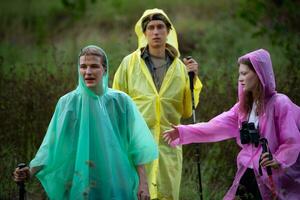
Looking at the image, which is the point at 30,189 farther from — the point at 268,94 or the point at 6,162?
the point at 268,94

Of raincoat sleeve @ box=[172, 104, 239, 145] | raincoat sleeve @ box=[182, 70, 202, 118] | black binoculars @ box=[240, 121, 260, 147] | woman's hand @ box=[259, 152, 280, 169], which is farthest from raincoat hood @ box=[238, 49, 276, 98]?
raincoat sleeve @ box=[182, 70, 202, 118]

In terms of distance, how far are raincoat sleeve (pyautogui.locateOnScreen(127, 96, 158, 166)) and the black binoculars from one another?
0.65 metres

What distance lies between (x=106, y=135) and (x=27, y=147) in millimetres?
2772

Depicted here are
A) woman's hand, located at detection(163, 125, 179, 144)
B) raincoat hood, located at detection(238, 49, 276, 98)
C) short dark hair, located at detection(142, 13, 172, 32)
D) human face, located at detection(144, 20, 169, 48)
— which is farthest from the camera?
short dark hair, located at detection(142, 13, 172, 32)

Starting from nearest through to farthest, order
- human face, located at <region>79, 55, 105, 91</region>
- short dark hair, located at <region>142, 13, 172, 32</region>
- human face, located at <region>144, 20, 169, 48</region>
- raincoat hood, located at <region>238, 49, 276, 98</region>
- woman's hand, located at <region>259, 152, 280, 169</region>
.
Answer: woman's hand, located at <region>259, 152, 280, 169</region>, human face, located at <region>79, 55, 105, 91</region>, raincoat hood, located at <region>238, 49, 276, 98</region>, human face, located at <region>144, 20, 169, 48</region>, short dark hair, located at <region>142, 13, 172, 32</region>

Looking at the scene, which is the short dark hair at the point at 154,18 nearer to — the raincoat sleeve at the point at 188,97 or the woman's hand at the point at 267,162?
the raincoat sleeve at the point at 188,97

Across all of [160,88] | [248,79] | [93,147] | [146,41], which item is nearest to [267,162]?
[248,79]

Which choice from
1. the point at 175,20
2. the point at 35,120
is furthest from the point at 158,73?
the point at 175,20

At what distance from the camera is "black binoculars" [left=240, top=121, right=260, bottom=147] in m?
A: 5.38

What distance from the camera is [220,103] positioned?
8.69m

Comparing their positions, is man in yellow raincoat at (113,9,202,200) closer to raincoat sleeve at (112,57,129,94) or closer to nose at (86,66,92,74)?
raincoat sleeve at (112,57,129,94)

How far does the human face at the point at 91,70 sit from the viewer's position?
17.4 ft

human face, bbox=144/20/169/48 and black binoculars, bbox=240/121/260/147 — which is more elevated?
human face, bbox=144/20/169/48

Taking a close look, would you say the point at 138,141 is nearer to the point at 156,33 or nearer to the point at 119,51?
the point at 156,33
